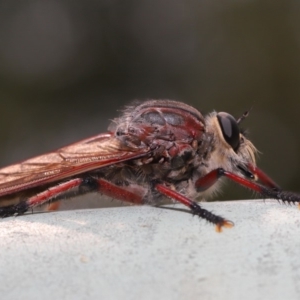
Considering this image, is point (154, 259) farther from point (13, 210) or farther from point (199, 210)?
point (13, 210)

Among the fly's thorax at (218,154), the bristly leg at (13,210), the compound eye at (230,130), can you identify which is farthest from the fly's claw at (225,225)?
the compound eye at (230,130)

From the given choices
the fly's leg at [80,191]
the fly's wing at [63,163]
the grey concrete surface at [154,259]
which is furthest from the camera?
the fly's wing at [63,163]

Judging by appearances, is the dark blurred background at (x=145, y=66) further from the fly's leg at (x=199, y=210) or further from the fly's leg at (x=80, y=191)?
the fly's leg at (x=199, y=210)

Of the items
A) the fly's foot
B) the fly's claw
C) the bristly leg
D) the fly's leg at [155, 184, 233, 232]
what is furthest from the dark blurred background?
the fly's claw

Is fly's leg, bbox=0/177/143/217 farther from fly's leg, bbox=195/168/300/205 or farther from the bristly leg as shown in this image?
fly's leg, bbox=195/168/300/205

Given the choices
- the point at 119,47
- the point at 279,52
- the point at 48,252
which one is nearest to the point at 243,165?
the point at 48,252

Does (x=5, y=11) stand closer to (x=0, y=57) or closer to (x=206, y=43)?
(x=0, y=57)

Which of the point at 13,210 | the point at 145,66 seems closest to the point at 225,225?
the point at 13,210
